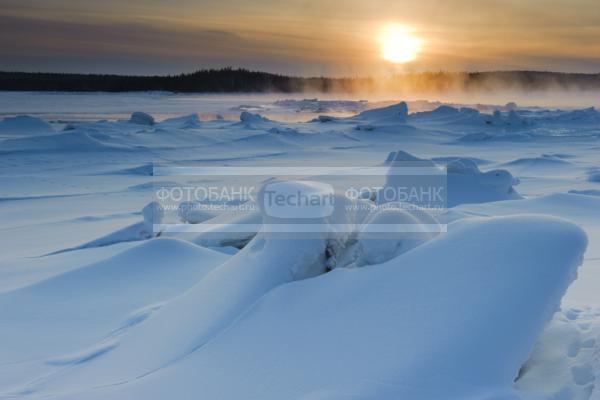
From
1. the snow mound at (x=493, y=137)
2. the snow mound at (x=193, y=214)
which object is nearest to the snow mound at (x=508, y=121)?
the snow mound at (x=493, y=137)

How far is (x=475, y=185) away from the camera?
8586mm

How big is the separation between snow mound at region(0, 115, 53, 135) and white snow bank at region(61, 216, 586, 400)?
1851 cm

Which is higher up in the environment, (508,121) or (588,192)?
(508,121)

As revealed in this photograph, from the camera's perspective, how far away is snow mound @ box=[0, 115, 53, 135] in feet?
62.5

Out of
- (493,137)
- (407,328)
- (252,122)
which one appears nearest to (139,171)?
(252,122)

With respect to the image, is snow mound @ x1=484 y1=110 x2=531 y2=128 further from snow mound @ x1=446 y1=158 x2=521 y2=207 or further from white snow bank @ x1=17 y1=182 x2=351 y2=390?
white snow bank @ x1=17 y1=182 x2=351 y2=390

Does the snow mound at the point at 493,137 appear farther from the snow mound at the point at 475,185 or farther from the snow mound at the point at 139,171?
the snow mound at the point at 475,185

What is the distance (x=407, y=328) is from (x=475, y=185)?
22.2ft

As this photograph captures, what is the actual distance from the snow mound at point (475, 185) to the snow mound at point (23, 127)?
49.5 feet

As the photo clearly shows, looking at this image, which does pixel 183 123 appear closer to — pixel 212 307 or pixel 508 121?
pixel 508 121

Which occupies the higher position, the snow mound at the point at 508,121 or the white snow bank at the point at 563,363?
the snow mound at the point at 508,121

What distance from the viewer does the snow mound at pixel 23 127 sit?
19.1 m

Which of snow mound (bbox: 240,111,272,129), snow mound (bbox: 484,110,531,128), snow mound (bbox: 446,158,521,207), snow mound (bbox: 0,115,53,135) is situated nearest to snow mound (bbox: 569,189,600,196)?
snow mound (bbox: 446,158,521,207)

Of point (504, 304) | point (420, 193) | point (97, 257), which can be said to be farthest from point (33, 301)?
point (420, 193)
